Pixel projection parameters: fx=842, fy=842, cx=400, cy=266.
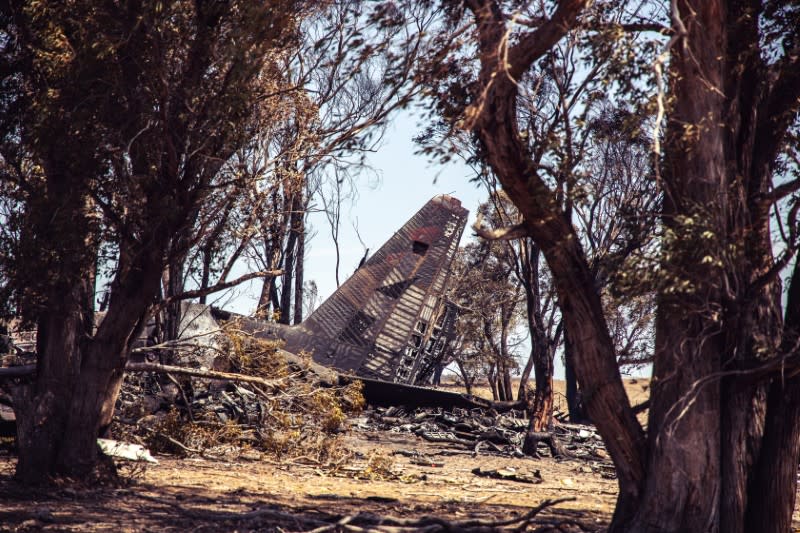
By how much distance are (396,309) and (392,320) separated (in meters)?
0.40

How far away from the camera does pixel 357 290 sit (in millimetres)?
26438

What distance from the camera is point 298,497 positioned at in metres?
10.4

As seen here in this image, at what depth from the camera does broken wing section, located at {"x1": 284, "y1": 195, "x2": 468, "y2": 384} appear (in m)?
25.0

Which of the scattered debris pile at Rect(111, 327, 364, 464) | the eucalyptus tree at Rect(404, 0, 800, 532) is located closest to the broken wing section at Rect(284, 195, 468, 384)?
the scattered debris pile at Rect(111, 327, 364, 464)

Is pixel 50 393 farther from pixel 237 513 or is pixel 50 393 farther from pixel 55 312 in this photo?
pixel 237 513

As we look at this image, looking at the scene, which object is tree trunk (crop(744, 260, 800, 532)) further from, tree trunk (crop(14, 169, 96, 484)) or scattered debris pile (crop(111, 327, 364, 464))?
tree trunk (crop(14, 169, 96, 484))

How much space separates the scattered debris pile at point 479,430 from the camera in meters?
18.4

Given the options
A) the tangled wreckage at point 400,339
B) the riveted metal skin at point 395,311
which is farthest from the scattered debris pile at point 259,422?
the riveted metal skin at point 395,311

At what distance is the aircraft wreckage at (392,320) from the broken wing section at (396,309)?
0.03m

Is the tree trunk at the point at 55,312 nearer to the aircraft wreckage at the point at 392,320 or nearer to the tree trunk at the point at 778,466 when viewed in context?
the tree trunk at the point at 778,466

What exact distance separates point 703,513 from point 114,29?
792 centimetres

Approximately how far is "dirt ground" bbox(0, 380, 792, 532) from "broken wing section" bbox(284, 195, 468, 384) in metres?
9.24

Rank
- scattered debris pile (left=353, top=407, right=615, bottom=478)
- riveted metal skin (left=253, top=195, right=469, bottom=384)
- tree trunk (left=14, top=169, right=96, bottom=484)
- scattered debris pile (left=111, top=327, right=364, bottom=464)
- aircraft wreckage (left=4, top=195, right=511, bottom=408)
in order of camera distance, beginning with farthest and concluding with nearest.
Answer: riveted metal skin (left=253, top=195, right=469, bottom=384) → aircraft wreckage (left=4, top=195, right=511, bottom=408) → scattered debris pile (left=353, top=407, right=615, bottom=478) → scattered debris pile (left=111, top=327, right=364, bottom=464) → tree trunk (left=14, top=169, right=96, bottom=484)

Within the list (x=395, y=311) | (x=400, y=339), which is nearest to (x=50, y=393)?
(x=400, y=339)
